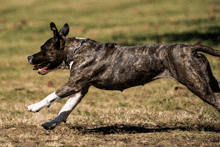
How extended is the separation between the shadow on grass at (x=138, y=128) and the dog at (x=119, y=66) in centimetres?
82

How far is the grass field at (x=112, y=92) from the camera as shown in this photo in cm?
580

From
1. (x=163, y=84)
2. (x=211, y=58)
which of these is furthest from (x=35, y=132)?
(x=211, y=58)

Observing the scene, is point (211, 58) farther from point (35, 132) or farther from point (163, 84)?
point (35, 132)

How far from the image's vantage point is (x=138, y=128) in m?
6.43

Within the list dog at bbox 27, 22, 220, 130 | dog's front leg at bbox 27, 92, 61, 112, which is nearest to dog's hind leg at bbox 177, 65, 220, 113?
dog at bbox 27, 22, 220, 130

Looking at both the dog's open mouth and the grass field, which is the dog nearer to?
the dog's open mouth

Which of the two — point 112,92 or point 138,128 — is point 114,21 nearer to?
point 112,92

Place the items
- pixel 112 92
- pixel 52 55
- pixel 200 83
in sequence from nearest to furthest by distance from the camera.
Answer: pixel 200 83, pixel 52 55, pixel 112 92

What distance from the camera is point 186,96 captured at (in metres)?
8.75

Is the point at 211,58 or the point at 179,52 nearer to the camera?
the point at 179,52

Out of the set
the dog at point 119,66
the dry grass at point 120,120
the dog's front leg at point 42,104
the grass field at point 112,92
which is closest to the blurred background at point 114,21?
the grass field at point 112,92

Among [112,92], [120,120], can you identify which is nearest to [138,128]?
[120,120]

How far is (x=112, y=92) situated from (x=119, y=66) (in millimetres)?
4509

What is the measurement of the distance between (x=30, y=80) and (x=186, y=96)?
5.85 meters
